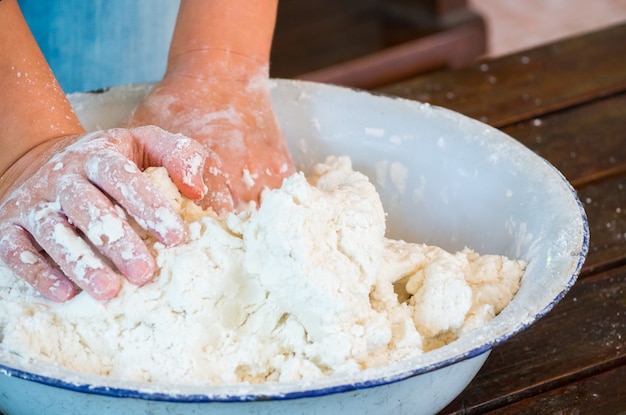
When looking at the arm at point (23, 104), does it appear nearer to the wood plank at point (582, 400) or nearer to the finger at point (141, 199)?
the finger at point (141, 199)

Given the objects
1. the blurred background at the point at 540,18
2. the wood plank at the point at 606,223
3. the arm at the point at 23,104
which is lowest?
the blurred background at the point at 540,18

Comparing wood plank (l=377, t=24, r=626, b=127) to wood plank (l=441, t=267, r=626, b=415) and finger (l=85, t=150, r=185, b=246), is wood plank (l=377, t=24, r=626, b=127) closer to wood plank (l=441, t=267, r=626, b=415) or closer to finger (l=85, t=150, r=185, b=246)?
wood plank (l=441, t=267, r=626, b=415)

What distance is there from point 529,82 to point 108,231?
926mm

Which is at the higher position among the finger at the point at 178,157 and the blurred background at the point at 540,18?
the finger at the point at 178,157

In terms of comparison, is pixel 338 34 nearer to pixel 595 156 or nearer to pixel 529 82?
pixel 529 82

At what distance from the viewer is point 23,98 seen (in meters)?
0.99

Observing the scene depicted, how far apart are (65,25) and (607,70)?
93cm

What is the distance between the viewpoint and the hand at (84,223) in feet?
2.66

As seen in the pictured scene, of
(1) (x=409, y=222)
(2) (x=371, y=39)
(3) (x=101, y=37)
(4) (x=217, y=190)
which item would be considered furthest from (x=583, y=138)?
(2) (x=371, y=39)

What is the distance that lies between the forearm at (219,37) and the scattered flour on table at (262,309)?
341 millimetres

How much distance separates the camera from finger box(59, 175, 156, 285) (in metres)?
0.81

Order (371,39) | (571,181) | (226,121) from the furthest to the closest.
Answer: (371,39) < (571,181) < (226,121)

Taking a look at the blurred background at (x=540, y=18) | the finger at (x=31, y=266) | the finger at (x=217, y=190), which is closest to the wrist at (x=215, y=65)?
the finger at (x=217, y=190)

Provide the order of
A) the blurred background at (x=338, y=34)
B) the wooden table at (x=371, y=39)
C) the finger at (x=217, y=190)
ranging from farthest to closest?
the wooden table at (x=371, y=39) < the blurred background at (x=338, y=34) < the finger at (x=217, y=190)
